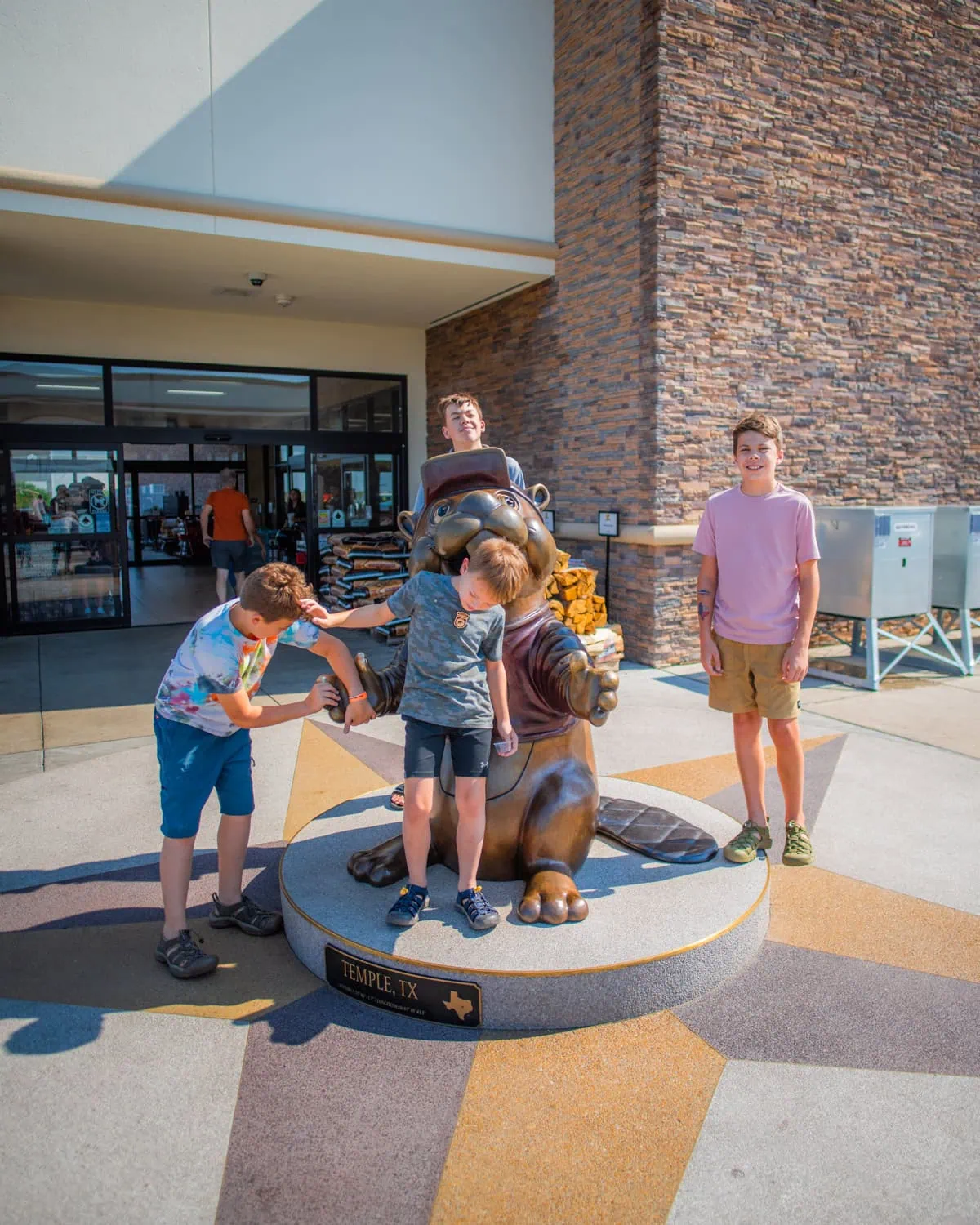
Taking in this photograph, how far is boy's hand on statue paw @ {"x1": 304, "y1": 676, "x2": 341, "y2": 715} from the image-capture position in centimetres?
302

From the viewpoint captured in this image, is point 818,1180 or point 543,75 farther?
point 543,75

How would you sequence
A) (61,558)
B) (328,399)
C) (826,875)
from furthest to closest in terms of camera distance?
(328,399), (61,558), (826,875)

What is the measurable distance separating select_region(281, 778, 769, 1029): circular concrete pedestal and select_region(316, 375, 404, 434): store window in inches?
366

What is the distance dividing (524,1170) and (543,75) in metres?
9.79

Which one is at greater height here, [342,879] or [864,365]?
[864,365]

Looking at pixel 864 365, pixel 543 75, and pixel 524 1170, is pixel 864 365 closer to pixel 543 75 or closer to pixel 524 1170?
pixel 543 75

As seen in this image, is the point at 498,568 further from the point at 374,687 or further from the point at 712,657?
the point at 712,657

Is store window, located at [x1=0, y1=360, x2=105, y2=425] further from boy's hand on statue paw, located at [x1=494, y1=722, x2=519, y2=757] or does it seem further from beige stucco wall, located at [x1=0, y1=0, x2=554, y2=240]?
boy's hand on statue paw, located at [x1=494, y1=722, x2=519, y2=757]

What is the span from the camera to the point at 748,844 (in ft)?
11.9

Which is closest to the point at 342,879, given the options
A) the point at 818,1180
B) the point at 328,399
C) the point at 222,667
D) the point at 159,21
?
the point at 222,667

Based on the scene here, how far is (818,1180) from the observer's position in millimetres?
2176

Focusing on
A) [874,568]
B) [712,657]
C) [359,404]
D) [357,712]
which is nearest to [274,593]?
[357,712]

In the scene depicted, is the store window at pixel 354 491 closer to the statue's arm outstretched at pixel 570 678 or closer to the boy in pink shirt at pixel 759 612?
the boy in pink shirt at pixel 759 612

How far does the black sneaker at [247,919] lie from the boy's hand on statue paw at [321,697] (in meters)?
0.91
